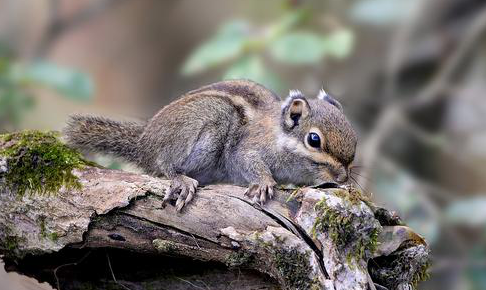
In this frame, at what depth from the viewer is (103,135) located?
113 inches

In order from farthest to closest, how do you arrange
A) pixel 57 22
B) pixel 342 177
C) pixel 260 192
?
1. pixel 57 22
2. pixel 342 177
3. pixel 260 192

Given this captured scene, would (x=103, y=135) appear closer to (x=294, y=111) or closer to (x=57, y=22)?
(x=294, y=111)

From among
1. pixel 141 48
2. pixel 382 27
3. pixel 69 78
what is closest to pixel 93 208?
pixel 69 78

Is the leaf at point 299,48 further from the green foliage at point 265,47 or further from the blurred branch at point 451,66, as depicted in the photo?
the blurred branch at point 451,66

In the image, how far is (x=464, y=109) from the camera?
5.17 metres

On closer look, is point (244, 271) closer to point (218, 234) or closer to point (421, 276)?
point (218, 234)

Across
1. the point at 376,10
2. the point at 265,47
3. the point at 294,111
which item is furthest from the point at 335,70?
the point at 294,111

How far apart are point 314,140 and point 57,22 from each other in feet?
10.8

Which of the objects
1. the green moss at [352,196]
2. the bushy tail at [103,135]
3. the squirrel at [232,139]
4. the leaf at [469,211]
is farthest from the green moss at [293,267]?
the leaf at [469,211]

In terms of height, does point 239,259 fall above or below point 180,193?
below

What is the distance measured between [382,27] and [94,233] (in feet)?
11.4

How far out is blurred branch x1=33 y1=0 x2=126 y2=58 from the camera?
18.1ft

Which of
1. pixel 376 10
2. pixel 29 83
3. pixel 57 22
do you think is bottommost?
pixel 29 83

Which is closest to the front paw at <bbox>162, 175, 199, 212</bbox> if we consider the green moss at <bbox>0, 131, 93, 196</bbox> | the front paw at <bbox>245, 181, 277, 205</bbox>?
the front paw at <bbox>245, 181, 277, 205</bbox>
